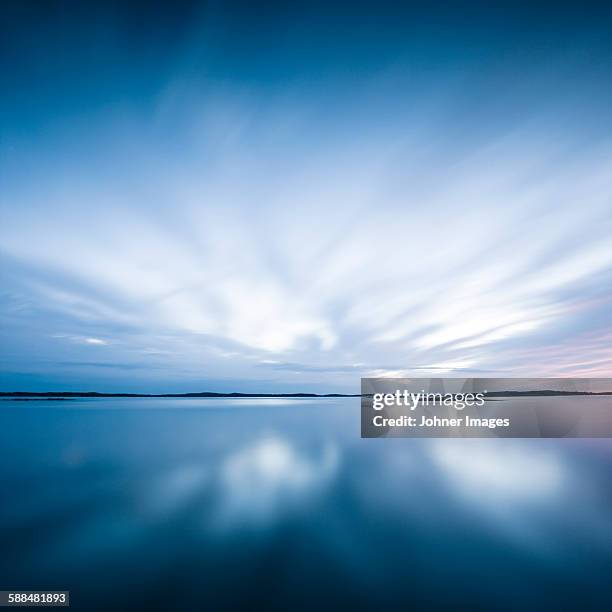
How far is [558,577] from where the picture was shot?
23.3ft

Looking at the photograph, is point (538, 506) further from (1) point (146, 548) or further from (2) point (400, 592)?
(1) point (146, 548)

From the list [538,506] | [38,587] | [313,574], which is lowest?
[38,587]

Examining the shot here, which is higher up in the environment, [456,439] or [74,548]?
[456,439]

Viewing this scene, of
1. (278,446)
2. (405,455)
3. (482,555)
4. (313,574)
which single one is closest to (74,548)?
(313,574)

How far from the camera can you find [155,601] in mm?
6070

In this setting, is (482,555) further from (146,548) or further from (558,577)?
(146,548)

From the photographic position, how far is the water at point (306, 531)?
6492 mm

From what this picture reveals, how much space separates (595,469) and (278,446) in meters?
17.6

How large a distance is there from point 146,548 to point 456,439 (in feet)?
81.0

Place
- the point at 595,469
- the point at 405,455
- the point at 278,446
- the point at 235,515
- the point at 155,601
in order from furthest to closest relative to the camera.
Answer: the point at 278,446, the point at 405,455, the point at 595,469, the point at 235,515, the point at 155,601

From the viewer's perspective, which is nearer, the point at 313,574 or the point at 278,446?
the point at 313,574

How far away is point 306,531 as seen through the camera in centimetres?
907

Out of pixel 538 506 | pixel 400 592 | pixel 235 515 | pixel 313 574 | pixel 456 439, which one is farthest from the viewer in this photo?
pixel 456 439

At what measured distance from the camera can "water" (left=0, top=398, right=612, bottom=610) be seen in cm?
649
